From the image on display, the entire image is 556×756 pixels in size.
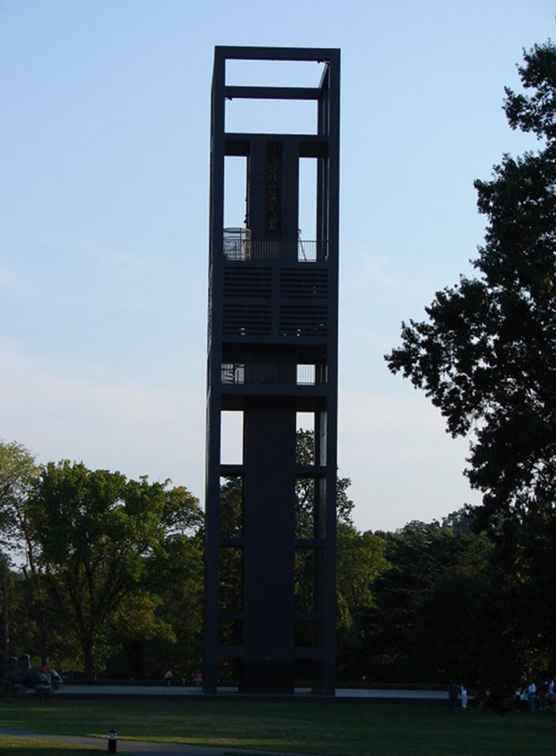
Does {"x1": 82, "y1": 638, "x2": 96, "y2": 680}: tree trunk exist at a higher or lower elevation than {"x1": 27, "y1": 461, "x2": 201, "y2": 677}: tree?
lower

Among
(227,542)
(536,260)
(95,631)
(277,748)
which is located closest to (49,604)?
(95,631)

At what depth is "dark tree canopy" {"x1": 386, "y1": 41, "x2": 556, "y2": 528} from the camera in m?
26.1

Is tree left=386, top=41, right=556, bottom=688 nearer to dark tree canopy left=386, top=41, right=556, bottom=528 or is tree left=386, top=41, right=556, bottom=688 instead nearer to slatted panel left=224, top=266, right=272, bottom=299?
dark tree canopy left=386, top=41, right=556, bottom=528

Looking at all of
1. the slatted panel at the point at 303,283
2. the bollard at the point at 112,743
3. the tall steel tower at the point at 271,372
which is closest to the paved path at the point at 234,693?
the tall steel tower at the point at 271,372

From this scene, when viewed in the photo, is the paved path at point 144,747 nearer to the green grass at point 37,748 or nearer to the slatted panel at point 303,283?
the green grass at point 37,748

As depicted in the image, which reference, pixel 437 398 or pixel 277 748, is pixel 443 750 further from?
pixel 437 398

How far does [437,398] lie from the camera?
1087 inches

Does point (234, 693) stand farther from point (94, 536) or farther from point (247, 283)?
point (94, 536)

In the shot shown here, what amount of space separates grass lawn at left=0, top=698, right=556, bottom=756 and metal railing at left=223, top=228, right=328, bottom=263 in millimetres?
14063

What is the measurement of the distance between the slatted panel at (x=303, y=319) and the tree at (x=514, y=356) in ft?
76.9

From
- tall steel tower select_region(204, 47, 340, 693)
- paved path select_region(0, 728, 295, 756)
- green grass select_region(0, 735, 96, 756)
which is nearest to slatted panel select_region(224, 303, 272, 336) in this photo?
tall steel tower select_region(204, 47, 340, 693)

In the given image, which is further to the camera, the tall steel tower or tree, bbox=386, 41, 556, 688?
the tall steel tower

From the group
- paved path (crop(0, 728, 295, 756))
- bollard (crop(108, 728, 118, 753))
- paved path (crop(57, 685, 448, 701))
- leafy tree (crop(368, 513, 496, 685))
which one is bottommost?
paved path (crop(0, 728, 295, 756))

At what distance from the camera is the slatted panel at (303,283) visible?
51500mm
